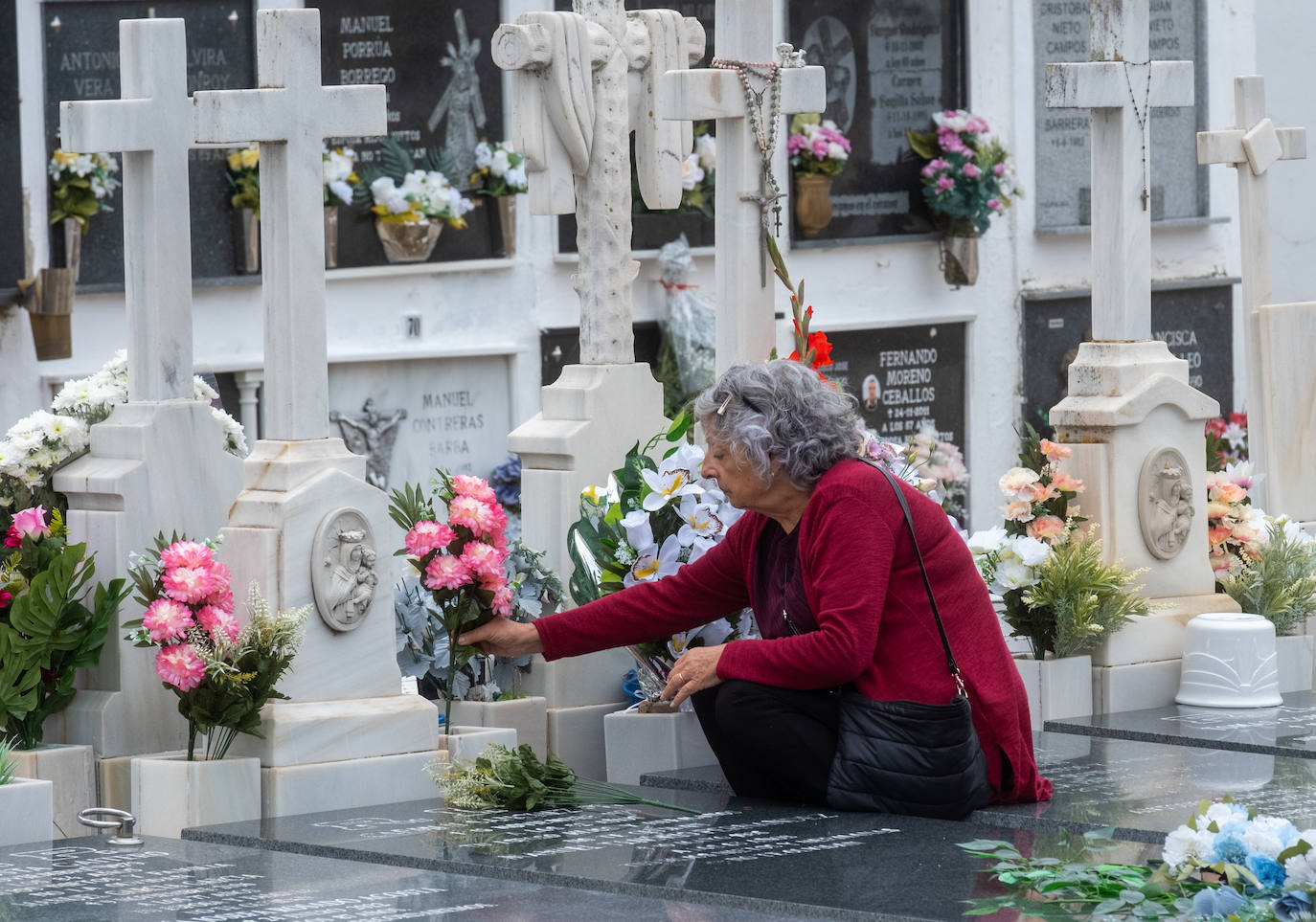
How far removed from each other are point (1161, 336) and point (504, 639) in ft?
29.9

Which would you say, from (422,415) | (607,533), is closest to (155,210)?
(607,533)

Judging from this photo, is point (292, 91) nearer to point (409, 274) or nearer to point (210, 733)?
point (210, 733)

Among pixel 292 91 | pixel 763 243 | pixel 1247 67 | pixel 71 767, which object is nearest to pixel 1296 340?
pixel 763 243

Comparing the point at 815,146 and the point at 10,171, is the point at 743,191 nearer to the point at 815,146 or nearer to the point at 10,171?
the point at 10,171

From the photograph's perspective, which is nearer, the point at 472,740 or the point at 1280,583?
the point at 472,740

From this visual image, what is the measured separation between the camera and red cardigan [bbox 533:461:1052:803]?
5.04 metres

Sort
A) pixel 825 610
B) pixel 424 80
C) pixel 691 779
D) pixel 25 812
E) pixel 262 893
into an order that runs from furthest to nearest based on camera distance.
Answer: pixel 424 80
pixel 691 779
pixel 25 812
pixel 825 610
pixel 262 893

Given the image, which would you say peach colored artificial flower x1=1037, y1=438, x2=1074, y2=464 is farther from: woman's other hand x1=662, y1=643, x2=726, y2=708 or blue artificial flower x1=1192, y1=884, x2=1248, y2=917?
blue artificial flower x1=1192, y1=884, x2=1248, y2=917

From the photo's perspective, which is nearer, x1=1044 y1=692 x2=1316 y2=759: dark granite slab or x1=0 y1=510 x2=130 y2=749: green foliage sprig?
x1=0 y1=510 x2=130 y2=749: green foliage sprig

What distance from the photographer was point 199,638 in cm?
532

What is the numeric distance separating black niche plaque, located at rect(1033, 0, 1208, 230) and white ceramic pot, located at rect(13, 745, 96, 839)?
8.28 metres

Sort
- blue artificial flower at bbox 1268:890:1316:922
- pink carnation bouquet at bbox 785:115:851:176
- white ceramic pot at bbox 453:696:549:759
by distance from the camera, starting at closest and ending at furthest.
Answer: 1. blue artificial flower at bbox 1268:890:1316:922
2. white ceramic pot at bbox 453:696:549:759
3. pink carnation bouquet at bbox 785:115:851:176

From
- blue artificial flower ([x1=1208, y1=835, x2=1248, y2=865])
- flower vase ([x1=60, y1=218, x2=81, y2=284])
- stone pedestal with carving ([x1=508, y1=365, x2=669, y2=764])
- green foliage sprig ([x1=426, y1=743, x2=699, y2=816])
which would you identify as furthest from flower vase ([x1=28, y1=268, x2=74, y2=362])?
blue artificial flower ([x1=1208, y1=835, x2=1248, y2=865])

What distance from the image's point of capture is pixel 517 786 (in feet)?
17.8
